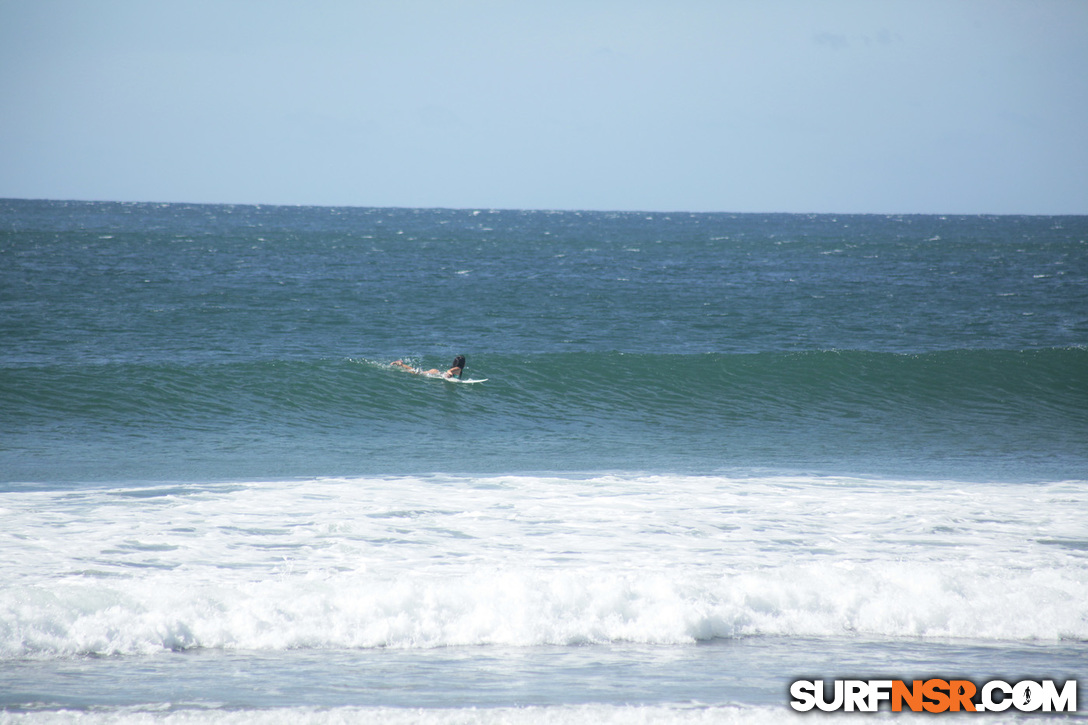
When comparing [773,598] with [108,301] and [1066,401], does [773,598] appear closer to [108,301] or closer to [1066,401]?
[1066,401]

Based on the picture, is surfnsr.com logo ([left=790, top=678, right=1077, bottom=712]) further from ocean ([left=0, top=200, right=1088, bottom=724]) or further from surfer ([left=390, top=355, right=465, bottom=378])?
surfer ([left=390, top=355, right=465, bottom=378])

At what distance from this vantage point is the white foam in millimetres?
6285

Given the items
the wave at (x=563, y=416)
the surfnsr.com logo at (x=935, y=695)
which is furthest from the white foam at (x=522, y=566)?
the wave at (x=563, y=416)

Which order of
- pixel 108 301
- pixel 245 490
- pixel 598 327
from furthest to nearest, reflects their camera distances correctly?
pixel 108 301, pixel 598 327, pixel 245 490

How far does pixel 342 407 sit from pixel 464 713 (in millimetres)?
11255

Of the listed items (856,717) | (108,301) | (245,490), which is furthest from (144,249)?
(856,717)

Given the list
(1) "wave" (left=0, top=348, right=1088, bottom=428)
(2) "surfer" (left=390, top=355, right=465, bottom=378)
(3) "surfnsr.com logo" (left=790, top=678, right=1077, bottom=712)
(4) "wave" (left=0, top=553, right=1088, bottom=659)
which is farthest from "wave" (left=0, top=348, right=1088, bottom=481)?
(3) "surfnsr.com logo" (left=790, top=678, right=1077, bottom=712)

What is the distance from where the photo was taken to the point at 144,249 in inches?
1960

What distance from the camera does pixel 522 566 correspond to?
7.44m

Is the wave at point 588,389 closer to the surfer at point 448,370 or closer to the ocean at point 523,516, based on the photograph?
the ocean at point 523,516

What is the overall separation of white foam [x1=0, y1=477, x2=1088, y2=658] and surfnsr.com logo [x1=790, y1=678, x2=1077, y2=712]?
3.34 ft

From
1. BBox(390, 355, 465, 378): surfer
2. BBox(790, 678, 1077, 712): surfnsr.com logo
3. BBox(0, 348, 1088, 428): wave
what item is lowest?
BBox(790, 678, 1077, 712): surfnsr.com logo

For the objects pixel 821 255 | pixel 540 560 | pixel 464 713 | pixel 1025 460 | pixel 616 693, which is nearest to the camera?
pixel 464 713

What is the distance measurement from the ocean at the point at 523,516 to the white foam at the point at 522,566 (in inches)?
1.4
